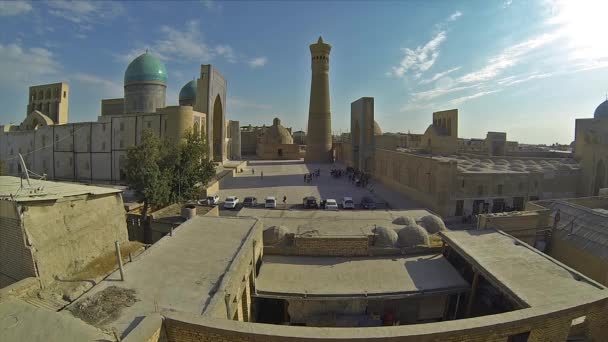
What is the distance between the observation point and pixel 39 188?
8008 millimetres

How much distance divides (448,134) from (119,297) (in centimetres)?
3423

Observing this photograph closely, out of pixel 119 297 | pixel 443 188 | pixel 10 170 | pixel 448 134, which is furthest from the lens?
pixel 448 134

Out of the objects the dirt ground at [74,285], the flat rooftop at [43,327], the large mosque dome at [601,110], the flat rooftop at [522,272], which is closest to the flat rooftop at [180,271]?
the flat rooftop at [43,327]

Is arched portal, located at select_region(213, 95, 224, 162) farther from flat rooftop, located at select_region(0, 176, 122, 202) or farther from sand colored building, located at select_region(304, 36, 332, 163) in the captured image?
flat rooftop, located at select_region(0, 176, 122, 202)

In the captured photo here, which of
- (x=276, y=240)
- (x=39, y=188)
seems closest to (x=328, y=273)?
(x=276, y=240)

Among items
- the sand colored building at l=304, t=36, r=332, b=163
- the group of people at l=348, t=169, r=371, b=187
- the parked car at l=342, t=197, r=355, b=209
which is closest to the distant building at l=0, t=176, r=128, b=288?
the parked car at l=342, t=197, r=355, b=209

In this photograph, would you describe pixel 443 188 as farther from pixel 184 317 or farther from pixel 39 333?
pixel 39 333

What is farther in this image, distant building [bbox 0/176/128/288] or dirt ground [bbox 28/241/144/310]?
distant building [bbox 0/176/128/288]

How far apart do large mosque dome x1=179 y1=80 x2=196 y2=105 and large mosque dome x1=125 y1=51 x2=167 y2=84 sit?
5658 millimetres

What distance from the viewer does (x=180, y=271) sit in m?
6.80

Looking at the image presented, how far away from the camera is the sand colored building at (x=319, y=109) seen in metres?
42.9

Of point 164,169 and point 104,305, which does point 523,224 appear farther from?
point 164,169

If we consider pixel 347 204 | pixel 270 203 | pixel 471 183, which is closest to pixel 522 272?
pixel 347 204

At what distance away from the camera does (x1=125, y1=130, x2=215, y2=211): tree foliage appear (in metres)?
13.9
